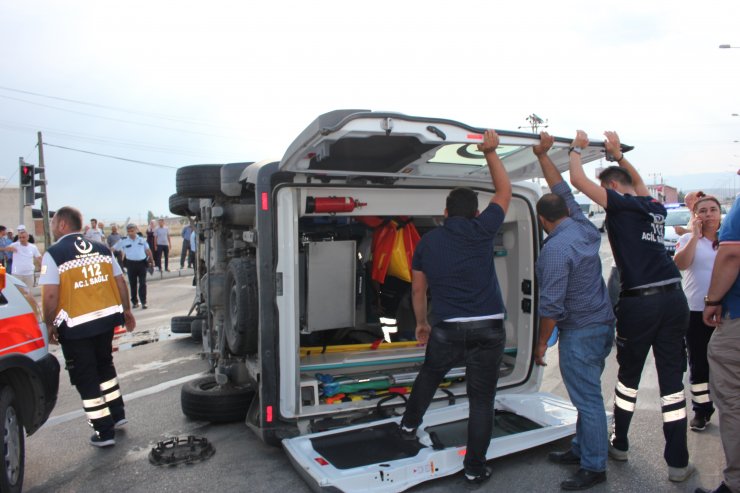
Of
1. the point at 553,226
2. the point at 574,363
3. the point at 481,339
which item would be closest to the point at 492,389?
the point at 481,339

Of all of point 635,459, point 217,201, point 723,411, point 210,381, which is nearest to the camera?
point 723,411

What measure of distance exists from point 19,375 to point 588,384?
3557 millimetres

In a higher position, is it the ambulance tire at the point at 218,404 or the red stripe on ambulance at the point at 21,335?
the red stripe on ambulance at the point at 21,335

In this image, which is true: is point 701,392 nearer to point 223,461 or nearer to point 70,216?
point 223,461

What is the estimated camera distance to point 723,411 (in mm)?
3162

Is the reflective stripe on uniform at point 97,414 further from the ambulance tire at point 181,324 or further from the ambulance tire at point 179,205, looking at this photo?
the ambulance tire at point 181,324

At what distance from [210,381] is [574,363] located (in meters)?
3.08

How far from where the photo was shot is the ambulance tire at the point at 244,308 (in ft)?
13.8

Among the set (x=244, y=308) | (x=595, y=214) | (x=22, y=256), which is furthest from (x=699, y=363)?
(x=595, y=214)

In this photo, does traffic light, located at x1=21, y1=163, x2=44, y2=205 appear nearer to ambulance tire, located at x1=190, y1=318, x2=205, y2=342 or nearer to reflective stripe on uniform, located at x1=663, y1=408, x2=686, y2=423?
ambulance tire, located at x1=190, y1=318, x2=205, y2=342

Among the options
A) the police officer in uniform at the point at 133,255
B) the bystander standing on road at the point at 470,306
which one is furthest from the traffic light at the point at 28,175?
the bystander standing on road at the point at 470,306

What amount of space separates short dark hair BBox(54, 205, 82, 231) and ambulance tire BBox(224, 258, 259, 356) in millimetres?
1373

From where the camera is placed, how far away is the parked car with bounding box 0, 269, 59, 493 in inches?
135

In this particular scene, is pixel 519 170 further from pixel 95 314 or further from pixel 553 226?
pixel 95 314
